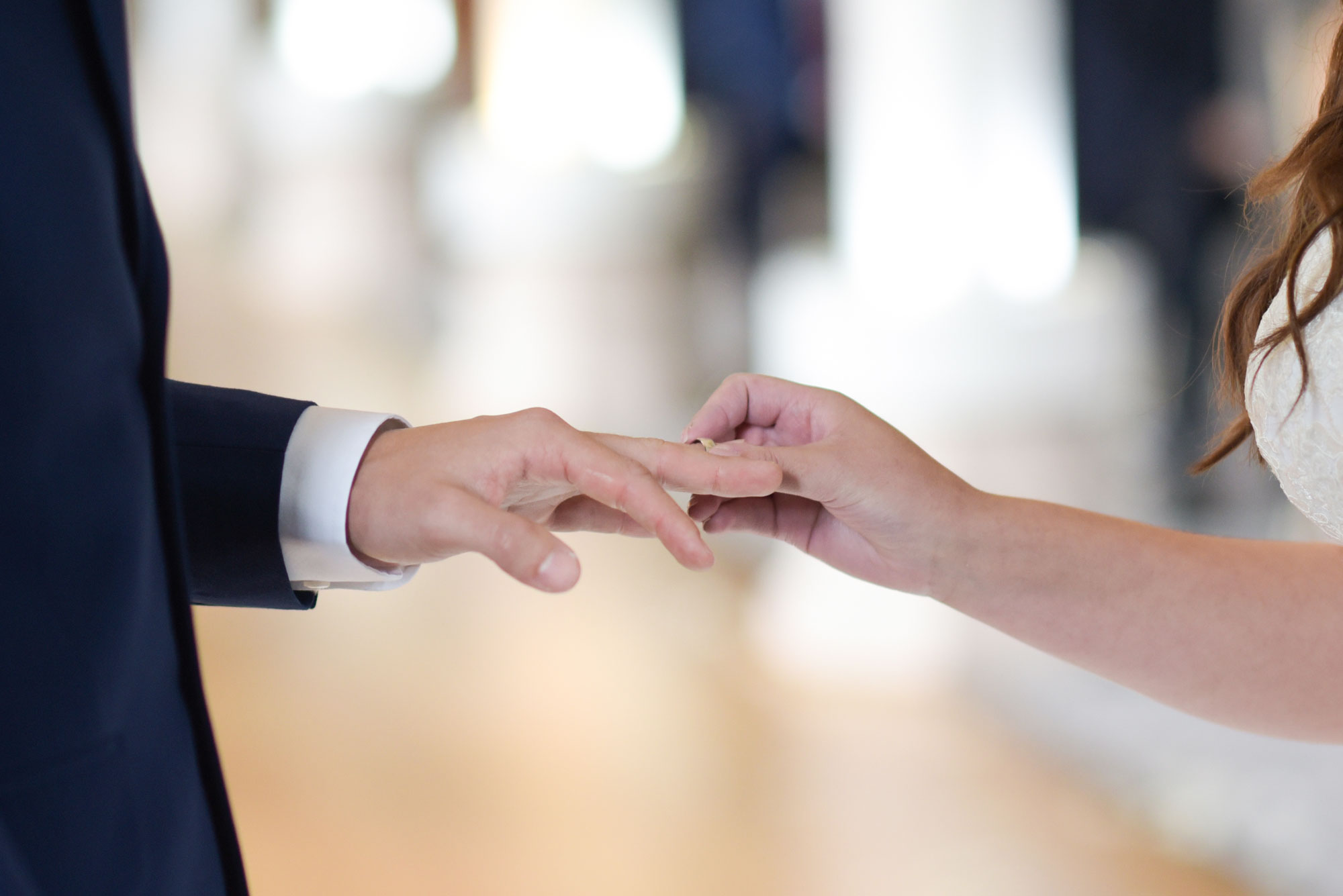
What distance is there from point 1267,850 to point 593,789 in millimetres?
1282

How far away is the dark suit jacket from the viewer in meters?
0.48

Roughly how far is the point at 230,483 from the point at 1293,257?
2.64ft

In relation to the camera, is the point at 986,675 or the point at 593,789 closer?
the point at 593,789

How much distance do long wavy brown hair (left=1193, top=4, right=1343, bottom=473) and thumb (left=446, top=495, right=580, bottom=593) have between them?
557mm

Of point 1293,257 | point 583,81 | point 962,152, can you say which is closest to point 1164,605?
point 1293,257

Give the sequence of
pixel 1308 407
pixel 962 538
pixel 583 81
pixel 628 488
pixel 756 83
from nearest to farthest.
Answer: pixel 628 488, pixel 1308 407, pixel 962 538, pixel 756 83, pixel 583 81

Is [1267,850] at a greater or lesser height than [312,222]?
lesser

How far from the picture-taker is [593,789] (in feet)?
7.22

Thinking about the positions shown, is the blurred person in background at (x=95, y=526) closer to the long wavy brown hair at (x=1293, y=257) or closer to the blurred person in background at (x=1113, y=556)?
the blurred person in background at (x=1113, y=556)

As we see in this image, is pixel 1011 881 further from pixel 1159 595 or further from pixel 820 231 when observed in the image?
pixel 820 231

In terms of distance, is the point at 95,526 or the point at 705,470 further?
the point at 705,470

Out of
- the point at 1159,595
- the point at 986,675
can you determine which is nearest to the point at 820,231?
the point at 986,675

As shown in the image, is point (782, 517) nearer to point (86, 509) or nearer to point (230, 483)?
point (230, 483)

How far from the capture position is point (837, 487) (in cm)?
81
